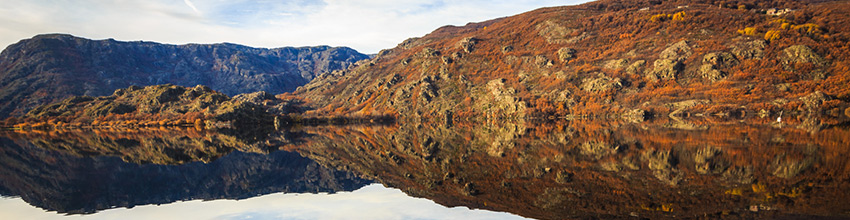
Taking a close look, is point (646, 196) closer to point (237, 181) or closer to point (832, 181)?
point (832, 181)

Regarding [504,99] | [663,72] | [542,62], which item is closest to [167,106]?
[504,99]

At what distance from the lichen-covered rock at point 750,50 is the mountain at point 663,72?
0.28 m

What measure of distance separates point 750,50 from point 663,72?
25.7m

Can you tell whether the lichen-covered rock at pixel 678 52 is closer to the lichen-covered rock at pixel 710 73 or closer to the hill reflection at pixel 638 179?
the lichen-covered rock at pixel 710 73

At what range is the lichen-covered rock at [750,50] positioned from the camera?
127 meters

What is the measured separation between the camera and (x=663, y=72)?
136 m

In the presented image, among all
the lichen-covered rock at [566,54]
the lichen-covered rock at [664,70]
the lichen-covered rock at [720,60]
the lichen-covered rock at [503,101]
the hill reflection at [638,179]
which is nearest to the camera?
the hill reflection at [638,179]

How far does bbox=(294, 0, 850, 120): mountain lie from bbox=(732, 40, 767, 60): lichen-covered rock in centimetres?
28

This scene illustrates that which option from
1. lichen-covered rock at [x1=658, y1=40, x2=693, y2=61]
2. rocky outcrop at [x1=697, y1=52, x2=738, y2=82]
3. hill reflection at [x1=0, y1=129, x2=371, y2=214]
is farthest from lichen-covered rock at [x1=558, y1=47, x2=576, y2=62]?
hill reflection at [x1=0, y1=129, x2=371, y2=214]

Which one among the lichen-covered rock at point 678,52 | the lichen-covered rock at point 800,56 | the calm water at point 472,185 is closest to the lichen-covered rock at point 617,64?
the lichen-covered rock at point 678,52

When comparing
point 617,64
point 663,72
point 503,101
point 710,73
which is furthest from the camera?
point 503,101

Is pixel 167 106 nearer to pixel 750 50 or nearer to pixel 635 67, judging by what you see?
pixel 635 67

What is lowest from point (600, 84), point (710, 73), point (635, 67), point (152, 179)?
point (600, 84)

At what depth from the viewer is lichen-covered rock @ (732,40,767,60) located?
127m
